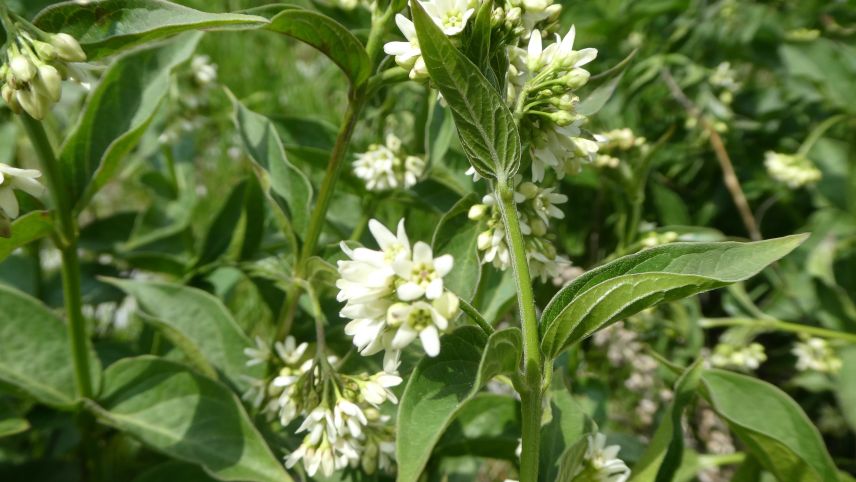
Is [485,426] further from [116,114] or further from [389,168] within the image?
[116,114]

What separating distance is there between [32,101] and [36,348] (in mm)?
912

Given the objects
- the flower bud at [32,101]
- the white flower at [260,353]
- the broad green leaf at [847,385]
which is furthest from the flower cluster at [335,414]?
the broad green leaf at [847,385]

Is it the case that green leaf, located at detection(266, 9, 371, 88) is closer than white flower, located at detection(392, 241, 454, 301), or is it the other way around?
white flower, located at detection(392, 241, 454, 301)

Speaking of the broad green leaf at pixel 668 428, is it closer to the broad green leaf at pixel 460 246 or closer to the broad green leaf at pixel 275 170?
the broad green leaf at pixel 460 246

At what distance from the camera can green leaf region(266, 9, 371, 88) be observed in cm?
157

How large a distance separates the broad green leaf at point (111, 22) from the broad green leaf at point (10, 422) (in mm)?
987

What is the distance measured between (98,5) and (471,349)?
94 cm

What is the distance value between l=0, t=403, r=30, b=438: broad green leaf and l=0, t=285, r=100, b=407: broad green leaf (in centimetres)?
11

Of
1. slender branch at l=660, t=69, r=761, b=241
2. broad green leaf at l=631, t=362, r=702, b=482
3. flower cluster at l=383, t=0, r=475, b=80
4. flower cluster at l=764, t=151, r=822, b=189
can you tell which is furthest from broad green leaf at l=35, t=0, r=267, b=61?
flower cluster at l=764, t=151, r=822, b=189

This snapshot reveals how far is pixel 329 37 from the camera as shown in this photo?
65.2 inches

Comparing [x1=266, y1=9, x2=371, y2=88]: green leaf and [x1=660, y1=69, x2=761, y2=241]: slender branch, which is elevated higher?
[x1=266, y1=9, x2=371, y2=88]: green leaf

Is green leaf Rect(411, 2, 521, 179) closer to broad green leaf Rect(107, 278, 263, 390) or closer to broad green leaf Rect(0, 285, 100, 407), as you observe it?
broad green leaf Rect(107, 278, 263, 390)

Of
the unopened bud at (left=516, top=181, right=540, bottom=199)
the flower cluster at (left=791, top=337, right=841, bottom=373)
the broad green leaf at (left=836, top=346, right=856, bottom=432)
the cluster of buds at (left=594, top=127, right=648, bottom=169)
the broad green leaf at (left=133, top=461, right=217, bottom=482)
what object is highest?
the unopened bud at (left=516, top=181, right=540, bottom=199)

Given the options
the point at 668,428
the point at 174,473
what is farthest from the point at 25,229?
the point at 668,428
